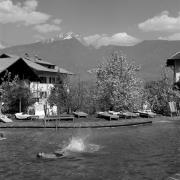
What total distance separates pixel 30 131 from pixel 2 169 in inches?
505

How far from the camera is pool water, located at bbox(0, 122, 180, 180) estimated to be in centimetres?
1792

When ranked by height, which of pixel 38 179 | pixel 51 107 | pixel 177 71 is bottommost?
pixel 38 179

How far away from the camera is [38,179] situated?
17047 mm

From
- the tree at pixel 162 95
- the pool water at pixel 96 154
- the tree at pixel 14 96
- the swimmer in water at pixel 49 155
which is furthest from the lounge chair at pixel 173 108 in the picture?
the swimmer in water at pixel 49 155

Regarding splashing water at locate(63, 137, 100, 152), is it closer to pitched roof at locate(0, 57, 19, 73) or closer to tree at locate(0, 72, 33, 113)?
tree at locate(0, 72, 33, 113)

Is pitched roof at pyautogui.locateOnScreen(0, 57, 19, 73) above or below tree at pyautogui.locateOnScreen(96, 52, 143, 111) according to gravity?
above

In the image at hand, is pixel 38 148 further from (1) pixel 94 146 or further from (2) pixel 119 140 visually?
(2) pixel 119 140

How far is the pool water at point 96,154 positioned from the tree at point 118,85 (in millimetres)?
14351

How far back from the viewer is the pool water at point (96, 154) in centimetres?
1792

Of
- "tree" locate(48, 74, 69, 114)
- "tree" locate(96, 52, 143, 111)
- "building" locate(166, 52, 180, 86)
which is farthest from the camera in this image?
"building" locate(166, 52, 180, 86)

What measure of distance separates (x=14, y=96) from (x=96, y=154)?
25.9 metres

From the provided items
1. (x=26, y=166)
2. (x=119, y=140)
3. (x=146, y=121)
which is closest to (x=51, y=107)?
(x=146, y=121)

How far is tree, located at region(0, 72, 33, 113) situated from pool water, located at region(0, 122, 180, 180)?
14.1m

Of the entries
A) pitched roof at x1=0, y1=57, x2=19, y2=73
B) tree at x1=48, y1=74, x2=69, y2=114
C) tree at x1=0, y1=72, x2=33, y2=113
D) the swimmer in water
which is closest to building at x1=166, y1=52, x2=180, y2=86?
tree at x1=48, y1=74, x2=69, y2=114
